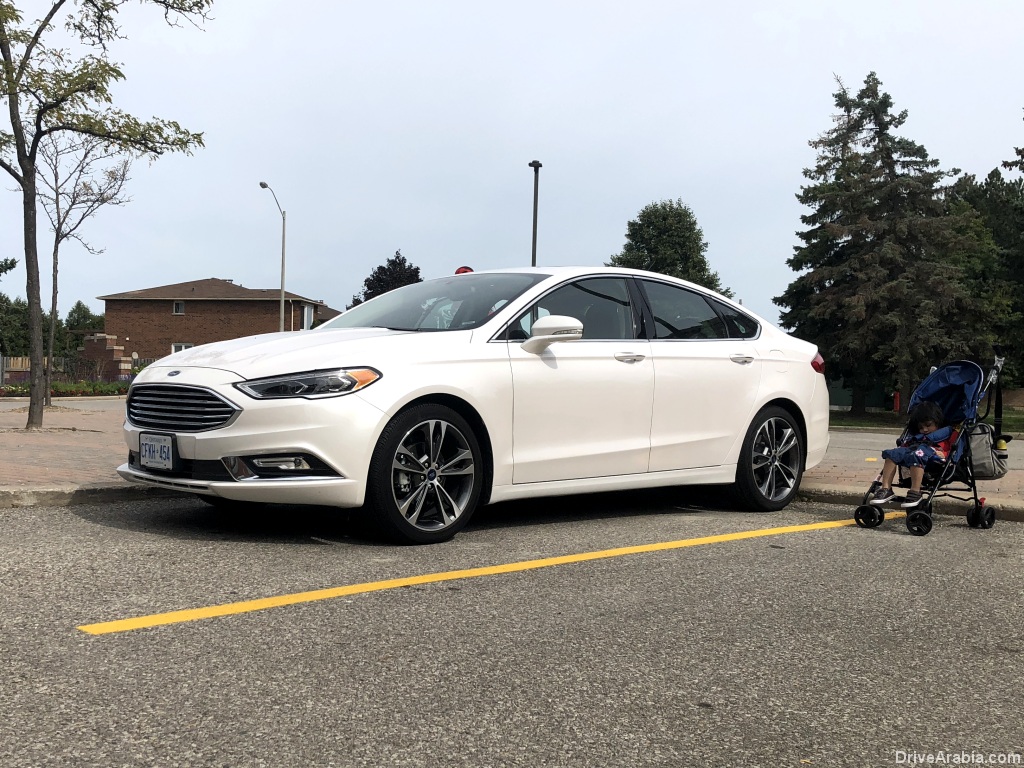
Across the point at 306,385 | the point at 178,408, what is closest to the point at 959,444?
the point at 306,385

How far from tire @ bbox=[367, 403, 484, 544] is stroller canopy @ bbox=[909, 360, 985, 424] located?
122 inches

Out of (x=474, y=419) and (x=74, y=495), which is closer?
(x=474, y=419)

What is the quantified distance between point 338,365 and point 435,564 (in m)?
1.15

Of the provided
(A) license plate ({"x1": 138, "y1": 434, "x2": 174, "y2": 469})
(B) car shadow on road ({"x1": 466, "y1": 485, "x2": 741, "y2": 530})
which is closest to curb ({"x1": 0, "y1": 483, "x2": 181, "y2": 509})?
(A) license plate ({"x1": 138, "y1": 434, "x2": 174, "y2": 469})

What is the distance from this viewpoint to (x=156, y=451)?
560cm

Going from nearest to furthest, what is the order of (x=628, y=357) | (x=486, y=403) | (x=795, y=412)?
(x=486, y=403) < (x=628, y=357) < (x=795, y=412)

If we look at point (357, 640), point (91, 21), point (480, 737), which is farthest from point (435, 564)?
point (91, 21)

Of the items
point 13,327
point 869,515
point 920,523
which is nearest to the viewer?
point 920,523

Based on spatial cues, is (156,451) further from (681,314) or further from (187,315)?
(187,315)

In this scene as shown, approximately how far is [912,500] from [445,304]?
10.5 feet

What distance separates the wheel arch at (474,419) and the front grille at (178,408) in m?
0.96

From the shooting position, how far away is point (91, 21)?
575 inches

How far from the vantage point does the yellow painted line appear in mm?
→ 3879

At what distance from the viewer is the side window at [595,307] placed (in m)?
6.48
